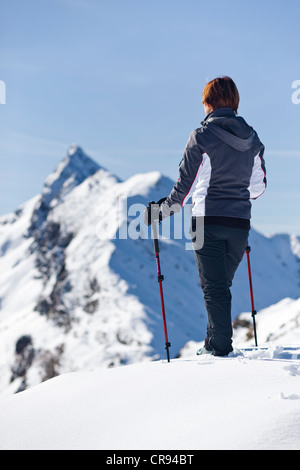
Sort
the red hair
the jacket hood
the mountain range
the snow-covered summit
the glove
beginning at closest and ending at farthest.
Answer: the jacket hood, the red hair, the glove, the mountain range, the snow-covered summit

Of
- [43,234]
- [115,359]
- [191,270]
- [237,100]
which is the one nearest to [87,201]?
[43,234]

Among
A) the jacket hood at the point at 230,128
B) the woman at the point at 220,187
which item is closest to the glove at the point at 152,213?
the woman at the point at 220,187

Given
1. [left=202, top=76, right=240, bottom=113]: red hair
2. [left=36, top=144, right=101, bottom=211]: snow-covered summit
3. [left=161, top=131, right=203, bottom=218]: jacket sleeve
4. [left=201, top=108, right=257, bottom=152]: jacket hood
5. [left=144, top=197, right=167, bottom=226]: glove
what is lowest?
[left=144, top=197, right=167, bottom=226]: glove

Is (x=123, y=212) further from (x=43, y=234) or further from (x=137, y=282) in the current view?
(x=43, y=234)

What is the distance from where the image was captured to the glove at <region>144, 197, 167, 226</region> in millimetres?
5590

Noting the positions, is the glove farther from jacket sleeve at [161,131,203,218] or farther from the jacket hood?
the jacket hood

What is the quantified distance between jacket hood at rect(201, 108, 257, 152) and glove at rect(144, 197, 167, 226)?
1.21m

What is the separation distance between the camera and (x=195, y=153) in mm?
4918

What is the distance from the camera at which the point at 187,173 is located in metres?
5.04

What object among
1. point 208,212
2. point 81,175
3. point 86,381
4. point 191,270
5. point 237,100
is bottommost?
point 86,381

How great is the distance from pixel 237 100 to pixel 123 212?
113 m

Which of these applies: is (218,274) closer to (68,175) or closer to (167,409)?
(167,409)

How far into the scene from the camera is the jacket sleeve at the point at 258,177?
5.34 metres

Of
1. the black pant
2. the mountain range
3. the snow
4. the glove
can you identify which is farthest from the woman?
the mountain range
